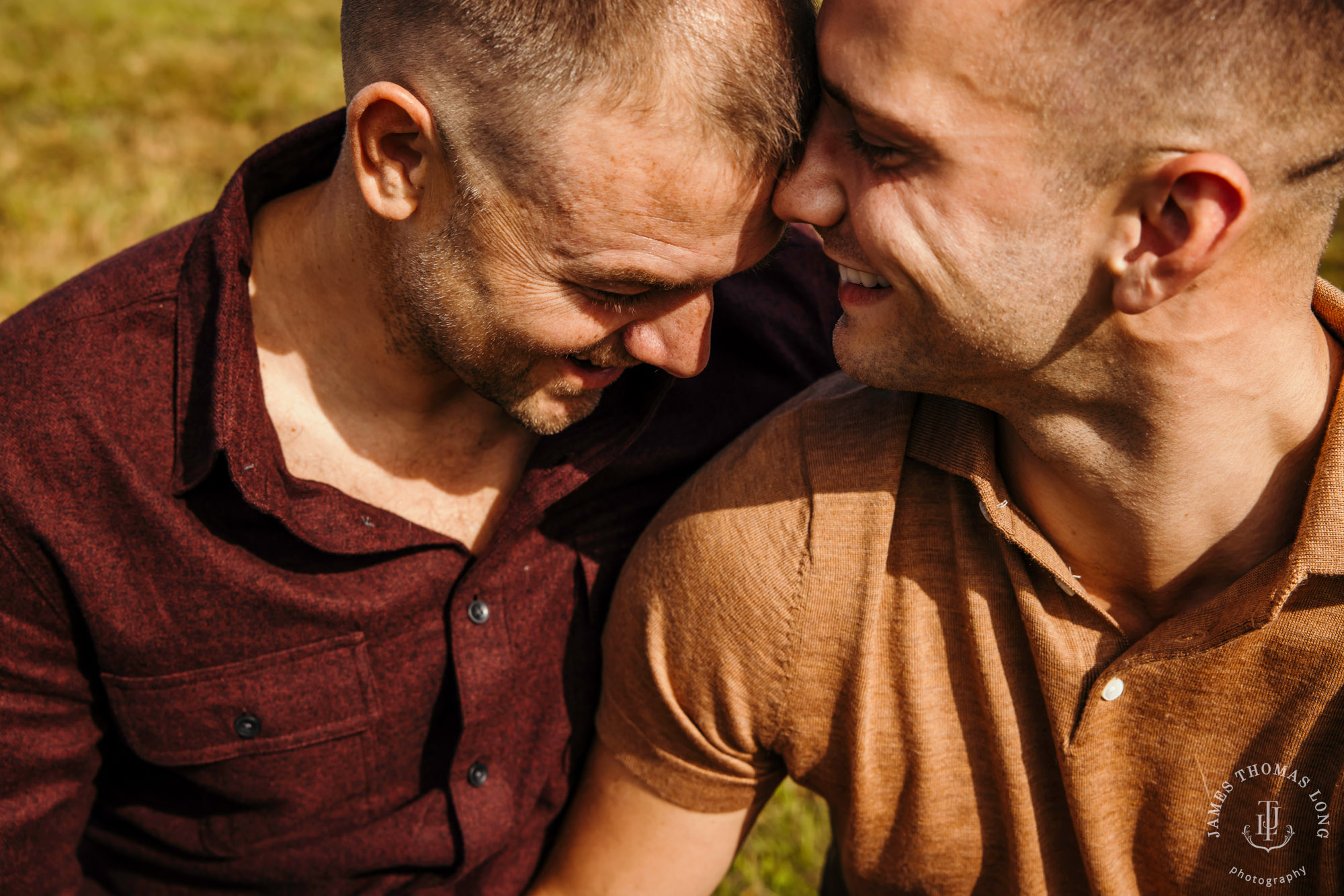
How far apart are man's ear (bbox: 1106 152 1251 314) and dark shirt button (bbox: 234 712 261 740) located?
185 cm

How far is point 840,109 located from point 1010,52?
332mm

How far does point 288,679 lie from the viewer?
233cm

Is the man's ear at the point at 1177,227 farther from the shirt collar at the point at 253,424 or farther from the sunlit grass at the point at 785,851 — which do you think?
the sunlit grass at the point at 785,851

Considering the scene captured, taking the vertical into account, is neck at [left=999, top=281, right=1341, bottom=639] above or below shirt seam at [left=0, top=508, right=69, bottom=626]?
above

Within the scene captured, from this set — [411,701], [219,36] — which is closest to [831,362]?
[411,701]

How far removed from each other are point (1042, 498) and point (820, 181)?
2.36 ft

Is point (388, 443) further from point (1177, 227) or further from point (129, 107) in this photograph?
point (129, 107)

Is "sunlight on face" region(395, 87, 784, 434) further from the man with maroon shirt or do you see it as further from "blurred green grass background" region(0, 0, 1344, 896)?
"blurred green grass background" region(0, 0, 1344, 896)

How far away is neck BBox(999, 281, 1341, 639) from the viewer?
188cm

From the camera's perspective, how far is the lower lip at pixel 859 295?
2.05 metres

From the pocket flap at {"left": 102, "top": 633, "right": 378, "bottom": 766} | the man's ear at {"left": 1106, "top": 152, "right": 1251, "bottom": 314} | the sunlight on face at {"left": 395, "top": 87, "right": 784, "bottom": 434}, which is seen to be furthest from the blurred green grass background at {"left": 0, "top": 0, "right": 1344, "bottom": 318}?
the man's ear at {"left": 1106, "top": 152, "right": 1251, "bottom": 314}

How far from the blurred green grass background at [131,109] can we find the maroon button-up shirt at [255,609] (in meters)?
3.44

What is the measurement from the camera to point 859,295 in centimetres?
210

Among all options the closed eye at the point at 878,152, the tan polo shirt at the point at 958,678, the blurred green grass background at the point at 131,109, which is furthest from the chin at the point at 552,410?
the blurred green grass background at the point at 131,109
